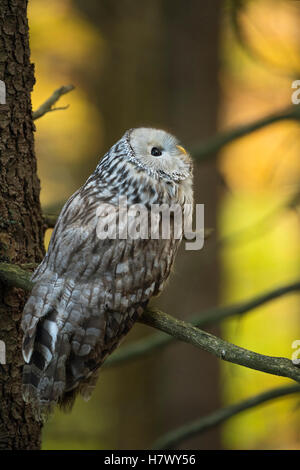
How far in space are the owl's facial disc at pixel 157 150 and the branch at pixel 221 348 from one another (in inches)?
22.3

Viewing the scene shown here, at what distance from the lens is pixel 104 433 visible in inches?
225

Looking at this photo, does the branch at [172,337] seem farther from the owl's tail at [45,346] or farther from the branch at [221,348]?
the branch at [221,348]

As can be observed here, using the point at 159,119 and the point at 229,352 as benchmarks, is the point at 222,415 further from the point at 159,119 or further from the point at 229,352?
the point at 159,119

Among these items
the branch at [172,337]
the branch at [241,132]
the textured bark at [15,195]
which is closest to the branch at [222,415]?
the branch at [172,337]

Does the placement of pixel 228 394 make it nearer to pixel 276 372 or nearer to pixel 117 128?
pixel 117 128

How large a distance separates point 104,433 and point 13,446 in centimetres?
348

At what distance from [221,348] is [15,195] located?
3.46 feet

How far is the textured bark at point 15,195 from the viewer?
91.5 inches

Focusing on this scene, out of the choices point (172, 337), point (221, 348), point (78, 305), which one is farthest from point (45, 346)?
point (172, 337)

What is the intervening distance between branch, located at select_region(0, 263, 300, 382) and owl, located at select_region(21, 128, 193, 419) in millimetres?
133

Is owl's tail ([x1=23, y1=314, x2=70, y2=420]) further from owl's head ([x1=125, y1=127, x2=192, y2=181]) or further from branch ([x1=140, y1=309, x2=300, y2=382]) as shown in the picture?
owl's head ([x1=125, y1=127, x2=192, y2=181])

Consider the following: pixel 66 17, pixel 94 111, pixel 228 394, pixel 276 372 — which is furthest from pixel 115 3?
pixel 276 372

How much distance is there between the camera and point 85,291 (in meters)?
2.04

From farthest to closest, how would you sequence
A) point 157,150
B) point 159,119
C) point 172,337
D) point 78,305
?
point 159,119 → point 172,337 → point 157,150 → point 78,305
